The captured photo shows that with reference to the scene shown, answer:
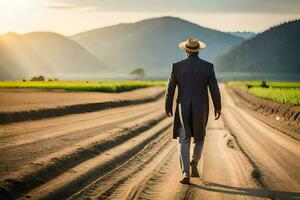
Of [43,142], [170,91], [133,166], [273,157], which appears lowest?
[273,157]

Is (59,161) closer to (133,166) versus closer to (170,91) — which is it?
(133,166)

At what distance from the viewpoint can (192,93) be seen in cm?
991

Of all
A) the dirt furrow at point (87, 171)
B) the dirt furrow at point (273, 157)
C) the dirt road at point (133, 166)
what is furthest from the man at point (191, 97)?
the dirt furrow at point (87, 171)

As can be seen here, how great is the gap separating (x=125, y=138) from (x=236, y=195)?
785 cm

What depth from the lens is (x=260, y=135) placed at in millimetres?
18375

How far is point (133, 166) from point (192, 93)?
2218 millimetres

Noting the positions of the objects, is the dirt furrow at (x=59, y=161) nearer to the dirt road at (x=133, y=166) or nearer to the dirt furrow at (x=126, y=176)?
the dirt road at (x=133, y=166)

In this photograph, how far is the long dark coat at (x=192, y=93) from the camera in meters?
9.84

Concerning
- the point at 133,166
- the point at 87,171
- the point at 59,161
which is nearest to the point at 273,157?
the point at 133,166

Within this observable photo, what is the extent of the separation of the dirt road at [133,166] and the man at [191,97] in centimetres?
69

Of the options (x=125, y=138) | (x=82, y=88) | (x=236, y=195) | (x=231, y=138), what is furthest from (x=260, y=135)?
(x=82, y=88)

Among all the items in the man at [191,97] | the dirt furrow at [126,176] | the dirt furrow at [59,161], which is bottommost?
the dirt furrow at [126,176]

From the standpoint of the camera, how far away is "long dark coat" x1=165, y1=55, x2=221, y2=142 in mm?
9836

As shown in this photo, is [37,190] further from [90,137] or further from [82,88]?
[82,88]
